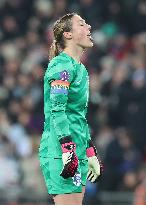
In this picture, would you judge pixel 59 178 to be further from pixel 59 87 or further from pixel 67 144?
pixel 59 87

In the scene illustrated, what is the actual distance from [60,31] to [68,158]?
41.3 inches

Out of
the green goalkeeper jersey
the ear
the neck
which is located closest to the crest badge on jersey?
the green goalkeeper jersey

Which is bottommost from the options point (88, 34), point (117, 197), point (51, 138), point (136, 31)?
point (117, 197)

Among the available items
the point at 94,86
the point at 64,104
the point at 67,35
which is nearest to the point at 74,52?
the point at 67,35

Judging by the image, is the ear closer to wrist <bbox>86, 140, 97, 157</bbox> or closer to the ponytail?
the ponytail

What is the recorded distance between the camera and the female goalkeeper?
19.8ft

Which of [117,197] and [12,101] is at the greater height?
[12,101]

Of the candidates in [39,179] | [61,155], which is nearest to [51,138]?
[61,155]

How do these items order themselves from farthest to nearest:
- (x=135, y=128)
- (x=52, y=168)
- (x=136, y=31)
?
(x=136, y=31) < (x=135, y=128) < (x=52, y=168)

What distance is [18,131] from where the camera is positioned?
12938 mm

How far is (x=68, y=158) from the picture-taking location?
5934mm

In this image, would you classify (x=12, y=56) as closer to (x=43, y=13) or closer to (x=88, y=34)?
(x=43, y=13)

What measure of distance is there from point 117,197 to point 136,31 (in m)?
3.85

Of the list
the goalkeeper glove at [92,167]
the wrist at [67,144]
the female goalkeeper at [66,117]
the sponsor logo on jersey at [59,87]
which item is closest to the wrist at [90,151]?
the goalkeeper glove at [92,167]
